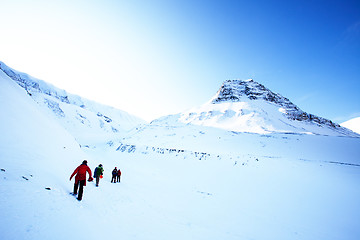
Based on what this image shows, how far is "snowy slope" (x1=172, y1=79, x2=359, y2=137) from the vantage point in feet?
144

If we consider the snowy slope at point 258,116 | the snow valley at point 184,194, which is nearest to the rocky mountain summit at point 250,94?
the snowy slope at point 258,116

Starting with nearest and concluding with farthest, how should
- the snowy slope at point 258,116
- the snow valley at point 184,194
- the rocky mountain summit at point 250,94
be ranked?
the snow valley at point 184,194
the snowy slope at point 258,116
the rocky mountain summit at point 250,94

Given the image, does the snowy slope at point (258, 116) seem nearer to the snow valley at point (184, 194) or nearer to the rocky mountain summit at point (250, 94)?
the rocky mountain summit at point (250, 94)

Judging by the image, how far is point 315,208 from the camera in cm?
1045

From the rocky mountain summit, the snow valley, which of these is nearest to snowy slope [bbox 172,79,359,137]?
the rocky mountain summit

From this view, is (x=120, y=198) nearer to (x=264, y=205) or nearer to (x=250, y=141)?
(x=264, y=205)

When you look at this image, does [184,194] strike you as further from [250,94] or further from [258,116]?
[250,94]

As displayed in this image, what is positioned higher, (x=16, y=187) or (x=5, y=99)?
(x=5, y=99)

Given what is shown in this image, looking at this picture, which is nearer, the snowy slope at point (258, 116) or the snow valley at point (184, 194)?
the snow valley at point (184, 194)

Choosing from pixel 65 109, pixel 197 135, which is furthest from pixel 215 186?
pixel 65 109

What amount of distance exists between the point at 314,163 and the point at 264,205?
46.5ft

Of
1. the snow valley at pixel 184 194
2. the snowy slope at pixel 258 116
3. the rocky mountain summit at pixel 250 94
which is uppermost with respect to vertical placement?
the rocky mountain summit at pixel 250 94

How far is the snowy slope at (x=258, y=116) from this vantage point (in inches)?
1724

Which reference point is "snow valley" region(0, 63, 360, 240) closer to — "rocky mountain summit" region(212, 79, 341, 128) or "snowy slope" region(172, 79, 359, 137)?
"snowy slope" region(172, 79, 359, 137)
